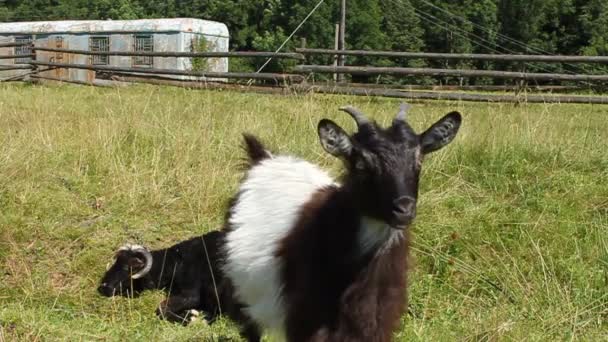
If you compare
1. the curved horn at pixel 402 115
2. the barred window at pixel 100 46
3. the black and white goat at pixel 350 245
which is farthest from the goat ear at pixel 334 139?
the barred window at pixel 100 46

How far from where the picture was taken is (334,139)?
322 cm

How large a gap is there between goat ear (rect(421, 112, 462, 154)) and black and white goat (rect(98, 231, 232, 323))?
2226mm

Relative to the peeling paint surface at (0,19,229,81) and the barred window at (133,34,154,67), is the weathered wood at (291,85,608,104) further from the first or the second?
the barred window at (133,34,154,67)

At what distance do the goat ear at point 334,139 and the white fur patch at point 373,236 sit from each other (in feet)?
1.11

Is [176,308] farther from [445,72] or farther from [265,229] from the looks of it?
[445,72]

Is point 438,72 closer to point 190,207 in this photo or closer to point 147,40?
point 190,207

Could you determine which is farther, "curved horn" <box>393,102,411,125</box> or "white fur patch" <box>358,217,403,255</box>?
"curved horn" <box>393,102,411,125</box>

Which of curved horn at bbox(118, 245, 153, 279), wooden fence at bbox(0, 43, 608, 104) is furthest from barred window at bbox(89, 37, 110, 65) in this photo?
curved horn at bbox(118, 245, 153, 279)

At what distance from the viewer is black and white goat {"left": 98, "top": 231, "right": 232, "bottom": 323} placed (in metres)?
5.14

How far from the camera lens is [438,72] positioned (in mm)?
15922

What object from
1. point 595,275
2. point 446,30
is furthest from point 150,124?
point 446,30

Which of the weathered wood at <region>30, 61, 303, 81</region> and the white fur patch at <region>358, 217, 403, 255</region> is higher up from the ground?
the white fur patch at <region>358, 217, 403, 255</region>

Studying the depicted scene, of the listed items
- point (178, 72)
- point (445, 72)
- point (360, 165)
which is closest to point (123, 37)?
point (178, 72)

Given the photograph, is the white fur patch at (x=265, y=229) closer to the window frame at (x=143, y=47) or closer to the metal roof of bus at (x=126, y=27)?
the window frame at (x=143, y=47)
